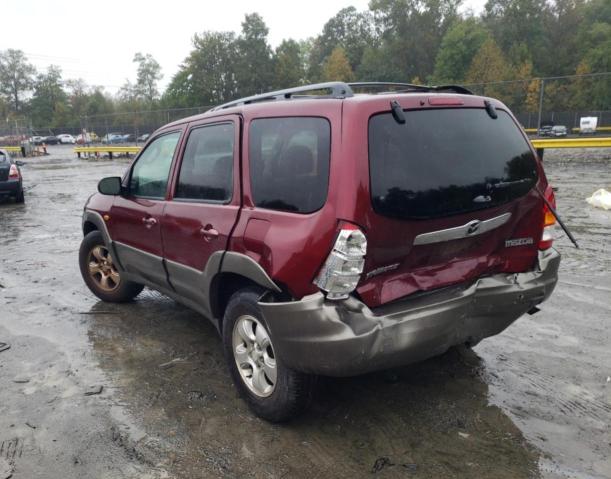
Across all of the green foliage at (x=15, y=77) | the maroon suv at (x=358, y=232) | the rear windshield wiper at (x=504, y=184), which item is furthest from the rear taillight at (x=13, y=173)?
the green foliage at (x=15, y=77)

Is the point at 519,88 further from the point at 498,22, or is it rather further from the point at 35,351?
the point at 498,22

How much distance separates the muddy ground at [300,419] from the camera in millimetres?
2760

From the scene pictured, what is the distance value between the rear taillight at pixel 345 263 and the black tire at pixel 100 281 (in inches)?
124

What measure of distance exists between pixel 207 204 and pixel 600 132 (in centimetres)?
2913

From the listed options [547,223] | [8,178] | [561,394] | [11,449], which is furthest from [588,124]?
[11,449]

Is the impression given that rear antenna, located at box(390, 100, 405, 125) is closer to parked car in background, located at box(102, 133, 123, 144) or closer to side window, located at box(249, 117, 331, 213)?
side window, located at box(249, 117, 331, 213)

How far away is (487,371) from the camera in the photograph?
3682 mm

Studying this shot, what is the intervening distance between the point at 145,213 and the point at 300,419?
2.16 metres

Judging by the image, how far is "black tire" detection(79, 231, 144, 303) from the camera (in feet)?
17.1

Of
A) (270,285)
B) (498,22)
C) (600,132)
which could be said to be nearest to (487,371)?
(270,285)

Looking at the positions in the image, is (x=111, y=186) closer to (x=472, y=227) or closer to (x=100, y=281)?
(x=100, y=281)

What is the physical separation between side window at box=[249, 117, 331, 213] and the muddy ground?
1.37 m

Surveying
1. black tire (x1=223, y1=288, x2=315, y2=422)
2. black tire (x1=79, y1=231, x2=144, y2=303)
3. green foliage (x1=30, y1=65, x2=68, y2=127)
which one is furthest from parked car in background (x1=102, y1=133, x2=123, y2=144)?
green foliage (x1=30, y1=65, x2=68, y2=127)

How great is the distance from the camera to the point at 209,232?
336 centimetres
